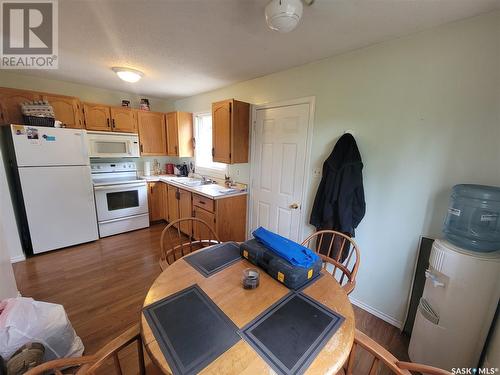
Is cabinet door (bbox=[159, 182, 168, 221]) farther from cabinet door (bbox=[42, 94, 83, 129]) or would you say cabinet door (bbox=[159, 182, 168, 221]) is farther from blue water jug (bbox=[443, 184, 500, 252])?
blue water jug (bbox=[443, 184, 500, 252])

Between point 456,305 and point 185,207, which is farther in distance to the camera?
point 185,207

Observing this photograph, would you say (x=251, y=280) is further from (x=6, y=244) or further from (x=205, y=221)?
(x=6, y=244)

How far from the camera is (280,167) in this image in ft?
7.99

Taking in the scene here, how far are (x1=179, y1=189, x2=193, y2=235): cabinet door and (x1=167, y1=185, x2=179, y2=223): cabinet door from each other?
133mm

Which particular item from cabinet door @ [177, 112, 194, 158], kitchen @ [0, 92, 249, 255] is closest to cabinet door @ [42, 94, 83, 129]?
kitchen @ [0, 92, 249, 255]

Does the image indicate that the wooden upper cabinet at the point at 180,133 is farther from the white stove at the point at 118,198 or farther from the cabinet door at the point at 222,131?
the cabinet door at the point at 222,131

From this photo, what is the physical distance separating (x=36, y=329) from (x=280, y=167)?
2.29m

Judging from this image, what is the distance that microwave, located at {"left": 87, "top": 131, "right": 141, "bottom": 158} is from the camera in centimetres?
307

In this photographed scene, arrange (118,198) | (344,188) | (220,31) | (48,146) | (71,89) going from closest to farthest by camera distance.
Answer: (220,31)
(344,188)
(48,146)
(71,89)
(118,198)

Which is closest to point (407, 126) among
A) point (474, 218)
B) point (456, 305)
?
point (474, 218)

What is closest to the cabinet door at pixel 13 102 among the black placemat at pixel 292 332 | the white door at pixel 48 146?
the white door at pixel 48 146

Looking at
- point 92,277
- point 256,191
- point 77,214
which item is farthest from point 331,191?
point 77,214

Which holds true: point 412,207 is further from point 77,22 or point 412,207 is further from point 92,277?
point 92,277

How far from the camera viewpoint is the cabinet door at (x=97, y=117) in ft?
9.93
